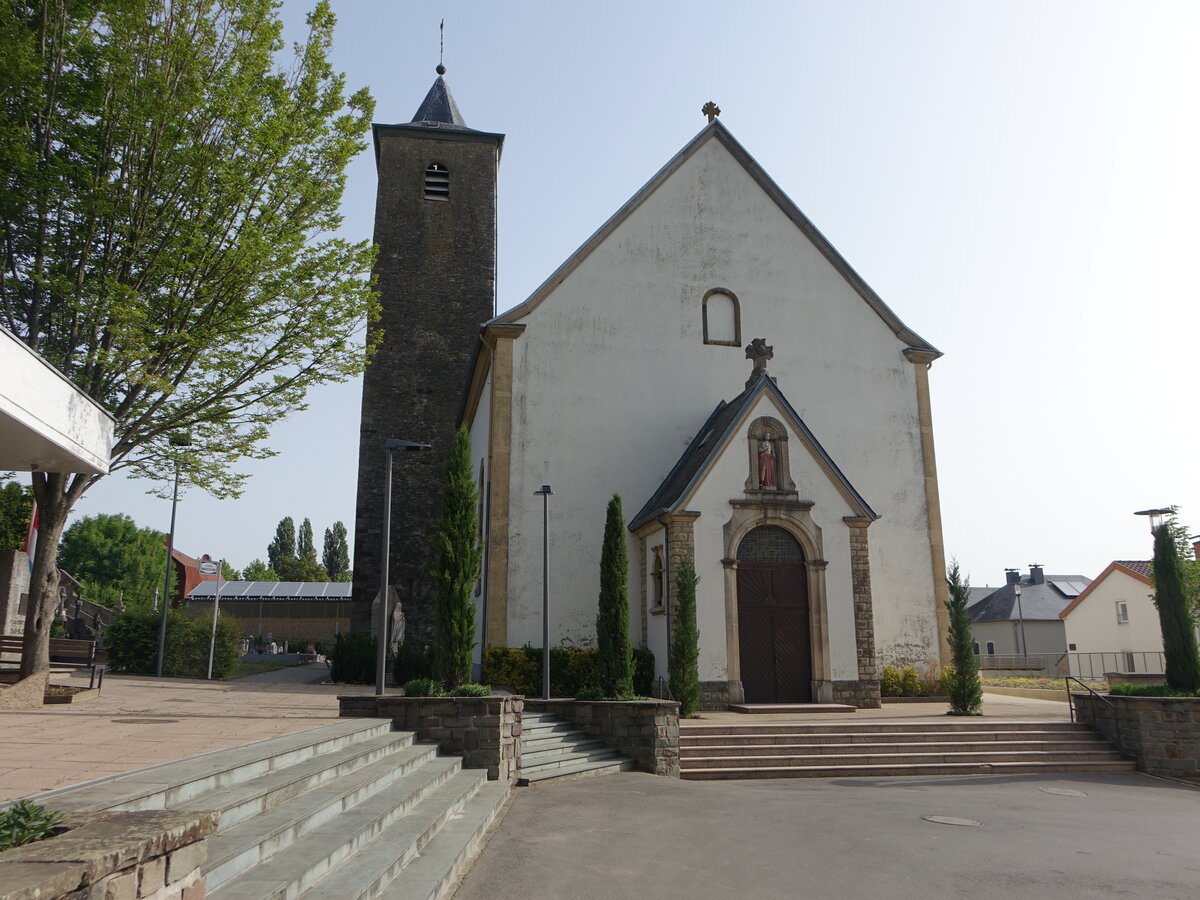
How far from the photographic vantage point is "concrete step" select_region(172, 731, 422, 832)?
5.91 m

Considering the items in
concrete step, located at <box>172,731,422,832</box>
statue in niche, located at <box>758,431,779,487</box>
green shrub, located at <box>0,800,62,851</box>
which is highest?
statue in niche, located at <box>758,431,779,487</box>

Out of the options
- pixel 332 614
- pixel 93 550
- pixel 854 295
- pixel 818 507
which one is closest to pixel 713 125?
pixel 854 295

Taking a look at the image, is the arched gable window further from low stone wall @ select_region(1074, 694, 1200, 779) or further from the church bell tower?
low stone wall @ select_region(1074, 694, 1200, 779)

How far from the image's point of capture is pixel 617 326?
70.3 ft

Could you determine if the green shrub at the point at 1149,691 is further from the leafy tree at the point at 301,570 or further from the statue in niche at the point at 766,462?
the leafy tree at the point at 301,570

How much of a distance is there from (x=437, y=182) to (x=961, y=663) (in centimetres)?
2457

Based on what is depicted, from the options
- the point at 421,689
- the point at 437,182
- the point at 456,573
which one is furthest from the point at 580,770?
the point at 437,182

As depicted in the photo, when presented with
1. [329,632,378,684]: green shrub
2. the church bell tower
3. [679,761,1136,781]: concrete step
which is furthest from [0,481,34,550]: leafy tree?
[679,761,1136,781]: concrete step

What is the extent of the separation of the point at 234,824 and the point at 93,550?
84509mm

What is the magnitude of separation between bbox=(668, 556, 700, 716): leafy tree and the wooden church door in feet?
7.67

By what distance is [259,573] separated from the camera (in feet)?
316

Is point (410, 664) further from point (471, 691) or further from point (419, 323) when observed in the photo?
point (419, 323)

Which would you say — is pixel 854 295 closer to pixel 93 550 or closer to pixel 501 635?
pixel 501 635

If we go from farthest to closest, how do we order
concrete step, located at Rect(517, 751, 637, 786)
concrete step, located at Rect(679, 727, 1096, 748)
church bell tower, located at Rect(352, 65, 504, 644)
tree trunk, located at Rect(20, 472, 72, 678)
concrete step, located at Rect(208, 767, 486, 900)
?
church bell tower, located at Rect(352, 65, 504, 644), concrete step, located at Rect(679, 727, 1096, 748), tree trunk, located at Rect(20, 472, 72, 678), concrete step, located at Rect(517, 751, 637, 786), concrete step, located at Rect(208, 767, 486, 900)
